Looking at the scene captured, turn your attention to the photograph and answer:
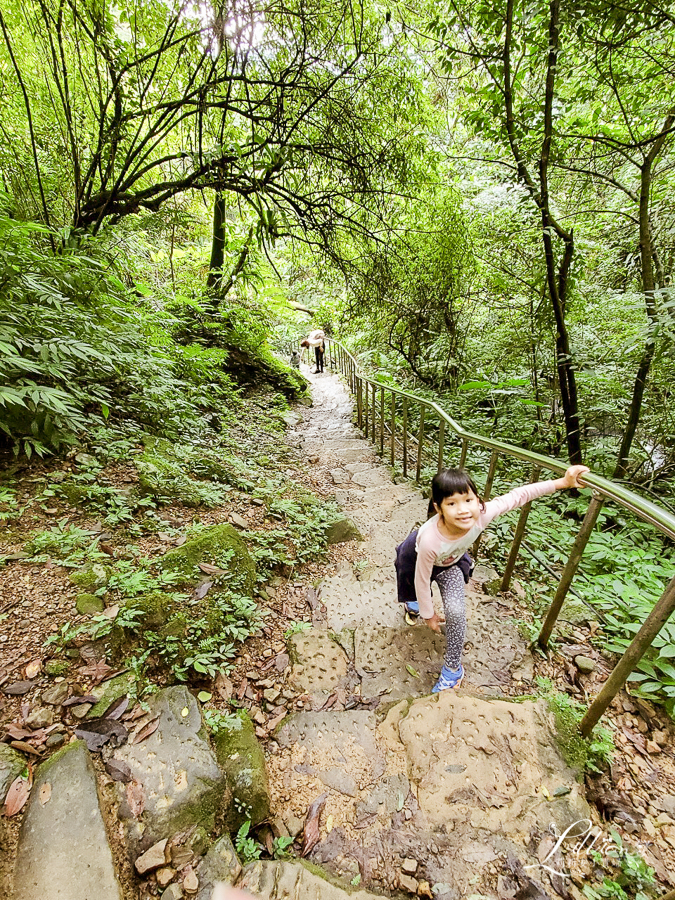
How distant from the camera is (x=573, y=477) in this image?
1.75m

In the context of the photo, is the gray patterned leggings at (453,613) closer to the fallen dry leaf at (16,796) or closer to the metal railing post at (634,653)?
the metal railing post at (634,653)

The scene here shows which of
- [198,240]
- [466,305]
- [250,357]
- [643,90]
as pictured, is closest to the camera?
[643,90]

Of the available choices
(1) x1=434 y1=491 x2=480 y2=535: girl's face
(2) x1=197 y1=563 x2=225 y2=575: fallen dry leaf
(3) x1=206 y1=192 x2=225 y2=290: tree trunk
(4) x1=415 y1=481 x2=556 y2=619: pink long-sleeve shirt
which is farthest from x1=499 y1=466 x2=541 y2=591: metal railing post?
(3) x1=206 y1=192 x2=225 y2=290: tree trunk

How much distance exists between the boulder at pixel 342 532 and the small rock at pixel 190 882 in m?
2.45

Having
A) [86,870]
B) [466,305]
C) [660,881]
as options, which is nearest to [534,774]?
[660,881]

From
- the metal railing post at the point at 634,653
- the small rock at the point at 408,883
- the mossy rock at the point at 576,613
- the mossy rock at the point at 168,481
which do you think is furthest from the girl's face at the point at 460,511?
the mossy rock at the point at 168,481

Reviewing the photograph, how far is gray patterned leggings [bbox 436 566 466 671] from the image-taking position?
1941 mm

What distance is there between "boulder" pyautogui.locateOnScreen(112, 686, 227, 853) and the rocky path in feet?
1.18

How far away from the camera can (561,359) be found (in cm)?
386

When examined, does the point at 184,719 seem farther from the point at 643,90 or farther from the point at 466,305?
the point at 466,305

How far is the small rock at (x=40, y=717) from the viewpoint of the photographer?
55.8 inches

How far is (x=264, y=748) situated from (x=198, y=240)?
33.6 ft

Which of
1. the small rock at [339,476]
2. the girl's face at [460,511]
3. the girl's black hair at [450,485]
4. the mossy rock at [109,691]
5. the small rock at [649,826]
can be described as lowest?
the small rock at [339,476]

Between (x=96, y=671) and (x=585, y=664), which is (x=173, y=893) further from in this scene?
(x=585, y=664)
